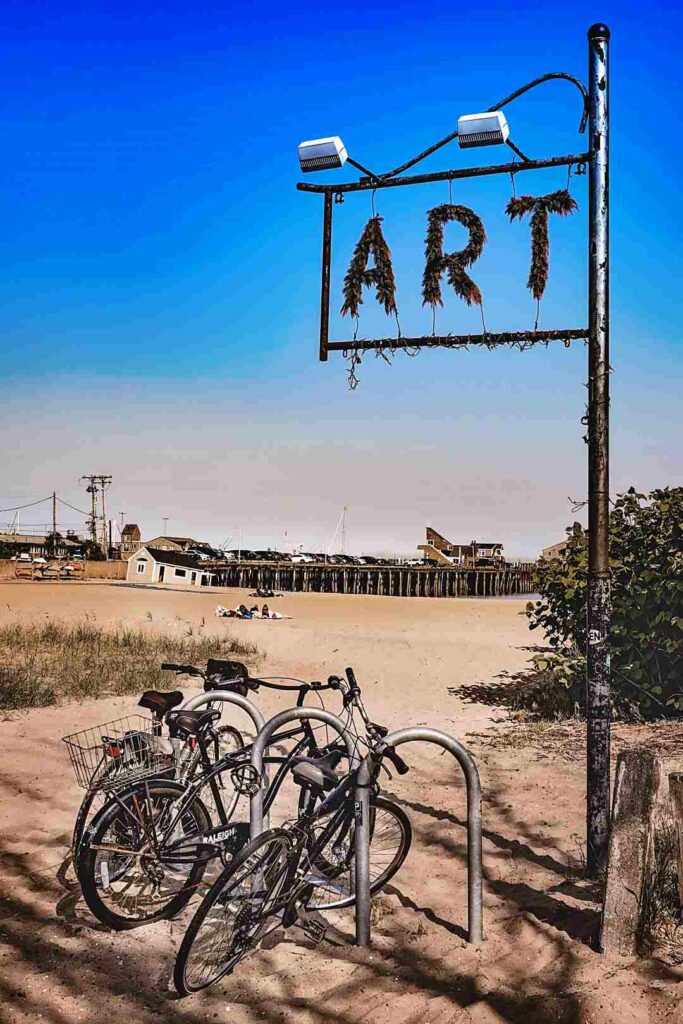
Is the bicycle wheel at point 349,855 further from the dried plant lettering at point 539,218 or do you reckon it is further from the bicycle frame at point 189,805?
the dried plant lettering at point 539,218

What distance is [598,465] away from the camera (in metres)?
5.57

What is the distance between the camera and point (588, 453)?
5.65 meters

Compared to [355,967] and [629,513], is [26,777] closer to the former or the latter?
[355,967]

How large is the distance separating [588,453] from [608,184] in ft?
5.79

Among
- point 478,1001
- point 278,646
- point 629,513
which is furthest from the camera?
point 278,646

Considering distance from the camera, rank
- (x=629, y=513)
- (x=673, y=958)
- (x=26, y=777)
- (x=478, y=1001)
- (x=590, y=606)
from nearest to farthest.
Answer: (x=478, y=1001) → (x=673, y=958) → (x=590, y=606) → (x=26, y=777) → (x=629, y=513)

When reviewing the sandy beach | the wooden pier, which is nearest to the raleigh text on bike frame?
the sandy beach

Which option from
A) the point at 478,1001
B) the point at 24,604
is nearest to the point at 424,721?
the point at 478,1001

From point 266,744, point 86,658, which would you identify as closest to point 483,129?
point 266,744

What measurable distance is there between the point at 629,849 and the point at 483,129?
4.56 m

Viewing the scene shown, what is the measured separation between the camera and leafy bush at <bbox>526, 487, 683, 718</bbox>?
9.41 meters

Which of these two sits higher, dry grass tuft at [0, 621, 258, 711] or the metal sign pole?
the metal sign pole

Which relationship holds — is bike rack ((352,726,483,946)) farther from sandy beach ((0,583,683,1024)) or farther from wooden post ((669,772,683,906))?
wooden post ((669,772,683,906))

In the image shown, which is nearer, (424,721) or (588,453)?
(588,453)
